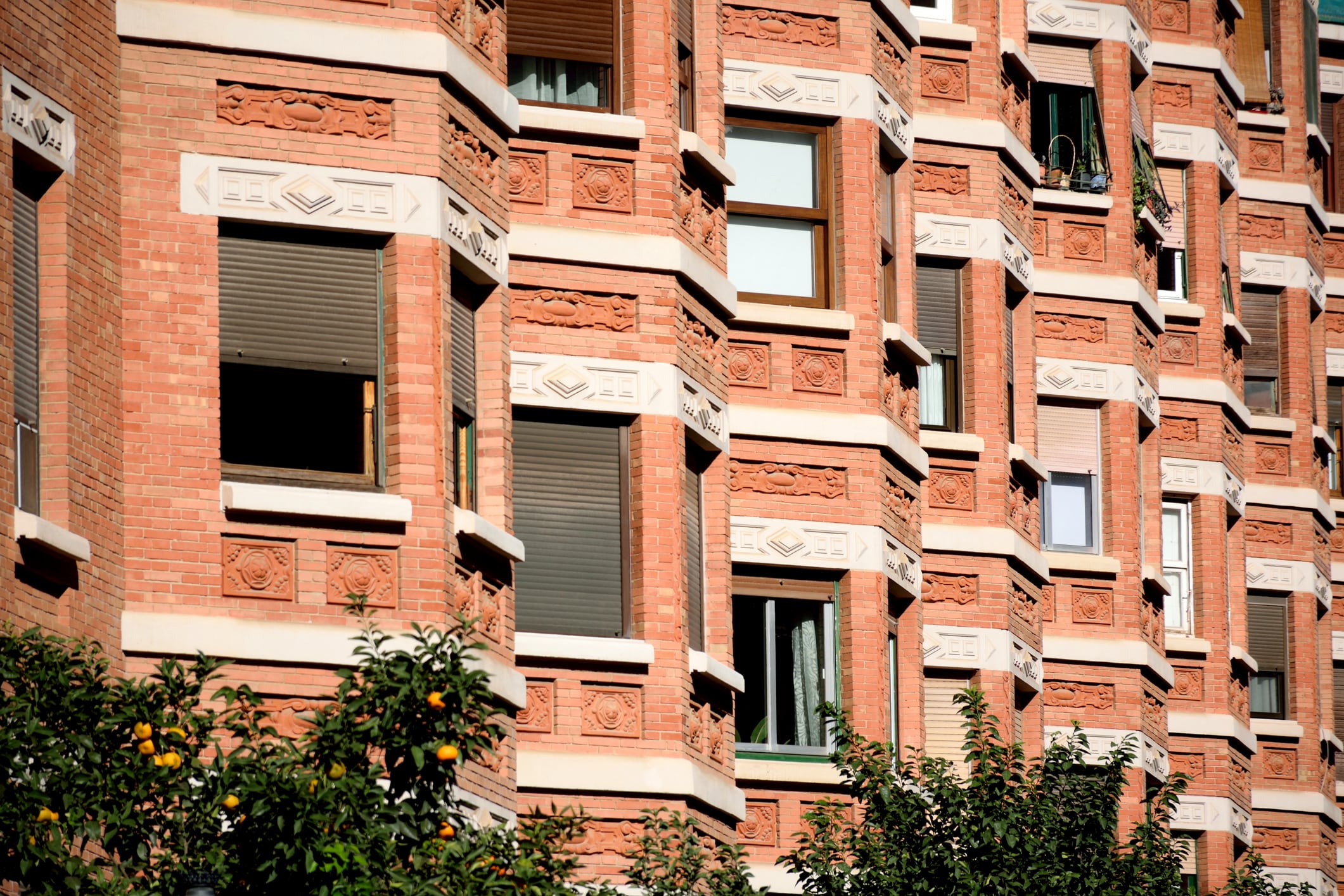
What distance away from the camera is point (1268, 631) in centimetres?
4444

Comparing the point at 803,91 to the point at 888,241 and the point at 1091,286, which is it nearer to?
the point at 888,241

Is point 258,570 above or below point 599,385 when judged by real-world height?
below

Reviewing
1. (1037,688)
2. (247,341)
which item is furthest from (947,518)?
(247,341)

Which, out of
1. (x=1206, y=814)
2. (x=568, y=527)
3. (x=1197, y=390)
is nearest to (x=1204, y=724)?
(x=1206, y=814)

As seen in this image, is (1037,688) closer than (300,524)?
No

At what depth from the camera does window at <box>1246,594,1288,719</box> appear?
4400 centimetres

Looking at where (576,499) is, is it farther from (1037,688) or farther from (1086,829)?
(1037,688)

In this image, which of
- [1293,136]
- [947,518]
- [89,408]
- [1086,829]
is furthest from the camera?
[1293,136]

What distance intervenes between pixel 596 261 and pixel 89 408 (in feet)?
19.3

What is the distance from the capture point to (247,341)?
19.5m

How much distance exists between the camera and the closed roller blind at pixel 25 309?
17.9 m

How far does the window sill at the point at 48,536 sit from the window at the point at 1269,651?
93.5 feet

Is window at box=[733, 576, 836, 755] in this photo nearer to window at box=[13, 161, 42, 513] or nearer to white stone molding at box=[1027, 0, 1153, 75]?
window at box=[13, 161, 42, 513]

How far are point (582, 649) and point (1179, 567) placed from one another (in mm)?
19177
